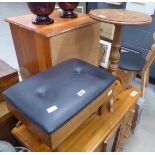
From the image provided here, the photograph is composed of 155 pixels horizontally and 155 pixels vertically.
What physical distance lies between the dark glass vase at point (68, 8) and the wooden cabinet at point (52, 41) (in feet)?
0.16

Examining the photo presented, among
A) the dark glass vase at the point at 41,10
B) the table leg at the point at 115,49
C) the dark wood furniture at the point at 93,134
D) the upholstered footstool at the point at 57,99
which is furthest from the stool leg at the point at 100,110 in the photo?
the dark glass vase at the point at 41,10

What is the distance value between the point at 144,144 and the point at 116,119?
575 mm

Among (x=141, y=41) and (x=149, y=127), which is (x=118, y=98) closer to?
(x=149, y=127)

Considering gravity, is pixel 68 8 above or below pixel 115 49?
above

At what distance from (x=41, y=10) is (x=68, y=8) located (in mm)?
214

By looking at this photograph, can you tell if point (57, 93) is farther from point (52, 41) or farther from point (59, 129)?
point (52, 41)

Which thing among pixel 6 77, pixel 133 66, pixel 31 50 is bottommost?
pixel 133 66

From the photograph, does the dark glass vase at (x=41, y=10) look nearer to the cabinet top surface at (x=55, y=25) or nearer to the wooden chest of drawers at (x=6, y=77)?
the cabinet top surface at (x=55, y=25)

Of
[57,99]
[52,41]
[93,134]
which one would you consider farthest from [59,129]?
[52,41]

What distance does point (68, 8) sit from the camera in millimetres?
1206

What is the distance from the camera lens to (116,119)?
40.7 inches

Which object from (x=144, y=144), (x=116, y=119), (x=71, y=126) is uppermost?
(x=71, y=126)

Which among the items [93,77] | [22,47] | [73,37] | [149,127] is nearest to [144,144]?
[149,127]

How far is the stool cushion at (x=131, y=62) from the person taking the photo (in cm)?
159
